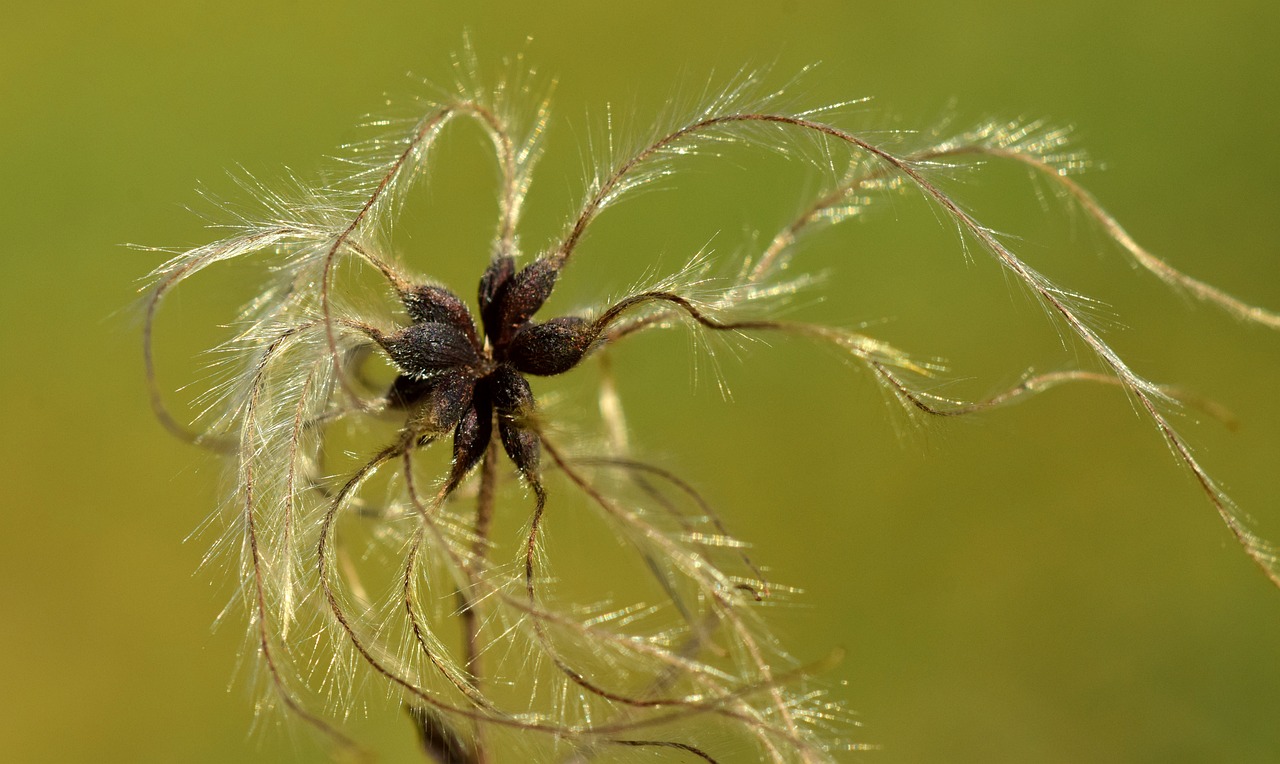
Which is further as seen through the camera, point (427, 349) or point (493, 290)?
point (493, 290)

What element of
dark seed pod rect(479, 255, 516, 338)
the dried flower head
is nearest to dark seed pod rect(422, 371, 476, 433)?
the dried flower head

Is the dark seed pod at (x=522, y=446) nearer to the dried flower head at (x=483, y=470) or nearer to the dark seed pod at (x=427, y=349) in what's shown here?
the dried flower head at (x=483, y=470)

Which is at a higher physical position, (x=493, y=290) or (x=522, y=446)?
(x=493, y=290)

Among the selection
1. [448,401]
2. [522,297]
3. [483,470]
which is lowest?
[483,470]

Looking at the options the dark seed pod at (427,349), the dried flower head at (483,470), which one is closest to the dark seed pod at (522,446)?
the dried flower head at (483,470)

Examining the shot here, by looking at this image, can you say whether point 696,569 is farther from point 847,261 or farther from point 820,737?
point 847,261

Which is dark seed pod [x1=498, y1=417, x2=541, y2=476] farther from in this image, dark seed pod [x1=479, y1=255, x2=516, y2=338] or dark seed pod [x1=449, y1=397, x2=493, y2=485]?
dark seed pod [x1=479, y1=255, x2=516, y2=338]

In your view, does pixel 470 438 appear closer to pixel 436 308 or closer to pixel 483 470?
pixel 483 470

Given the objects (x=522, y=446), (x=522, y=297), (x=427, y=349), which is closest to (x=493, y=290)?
(x=522, y=297)
